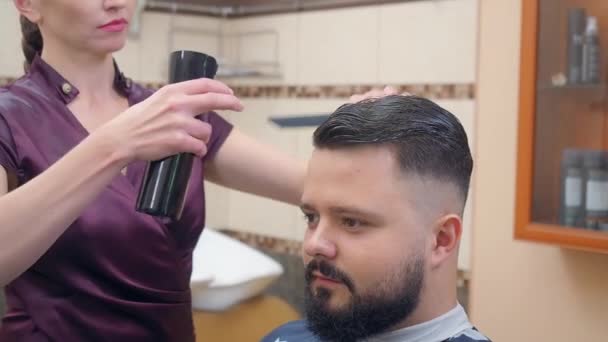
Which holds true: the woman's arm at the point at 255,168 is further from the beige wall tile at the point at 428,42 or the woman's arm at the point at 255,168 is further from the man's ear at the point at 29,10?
the beige wall tile at the point at 428,42

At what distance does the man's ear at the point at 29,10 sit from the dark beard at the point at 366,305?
28.8 inches

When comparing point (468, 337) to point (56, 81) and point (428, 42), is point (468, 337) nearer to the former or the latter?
point (56, 81)

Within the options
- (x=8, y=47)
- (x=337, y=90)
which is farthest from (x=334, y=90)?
(x=8, y=47)

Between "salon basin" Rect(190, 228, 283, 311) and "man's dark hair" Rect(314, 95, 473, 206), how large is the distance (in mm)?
1406

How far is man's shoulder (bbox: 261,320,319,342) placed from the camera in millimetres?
1394

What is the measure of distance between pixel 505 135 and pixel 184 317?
131 centimetres

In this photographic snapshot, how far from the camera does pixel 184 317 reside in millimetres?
1479

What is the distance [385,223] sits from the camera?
1107 mm

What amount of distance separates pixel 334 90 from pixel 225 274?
2.89ft

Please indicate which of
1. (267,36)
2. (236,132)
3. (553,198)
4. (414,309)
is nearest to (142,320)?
(236,132)

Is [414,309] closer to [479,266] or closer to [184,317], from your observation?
[184,317]

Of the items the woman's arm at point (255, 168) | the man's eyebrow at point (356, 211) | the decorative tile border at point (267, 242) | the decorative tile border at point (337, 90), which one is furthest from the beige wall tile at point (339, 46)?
the man's eyebrow at point (356, 211)

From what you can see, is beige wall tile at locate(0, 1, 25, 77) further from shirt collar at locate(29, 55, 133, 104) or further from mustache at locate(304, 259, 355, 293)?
mustache at locate(304, 259, 355, 293)

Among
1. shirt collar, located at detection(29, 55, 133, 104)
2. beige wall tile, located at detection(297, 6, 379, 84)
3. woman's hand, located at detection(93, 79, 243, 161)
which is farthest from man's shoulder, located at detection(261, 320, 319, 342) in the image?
beige wall tile, located at detection(297, 6, 379, 84)
